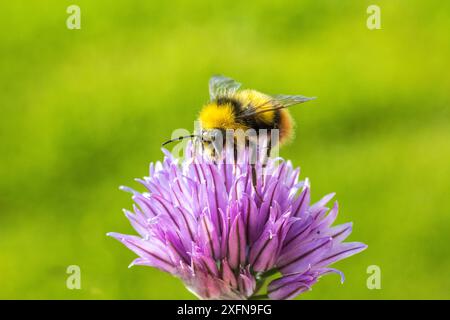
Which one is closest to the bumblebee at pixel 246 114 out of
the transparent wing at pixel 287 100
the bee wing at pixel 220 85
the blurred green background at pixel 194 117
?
the transparent wing at pixel 287 100

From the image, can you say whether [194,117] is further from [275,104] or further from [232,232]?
[232,232]

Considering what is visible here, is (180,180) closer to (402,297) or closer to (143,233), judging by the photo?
(143,233)

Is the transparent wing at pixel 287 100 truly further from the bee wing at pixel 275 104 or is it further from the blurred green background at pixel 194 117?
the blurred green background at pixel 194 117

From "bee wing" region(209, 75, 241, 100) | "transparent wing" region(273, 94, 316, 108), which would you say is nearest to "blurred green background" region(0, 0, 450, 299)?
"bee wing" region(209, 75, 241, 100)

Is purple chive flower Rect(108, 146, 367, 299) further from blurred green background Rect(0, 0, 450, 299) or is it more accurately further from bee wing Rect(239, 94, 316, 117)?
blurred green background Rect(0, 0, 450, 299)

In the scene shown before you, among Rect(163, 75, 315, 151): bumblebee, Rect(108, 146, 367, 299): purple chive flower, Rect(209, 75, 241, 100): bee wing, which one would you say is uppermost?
Rect(209, 75, 241, 100): bee wing
